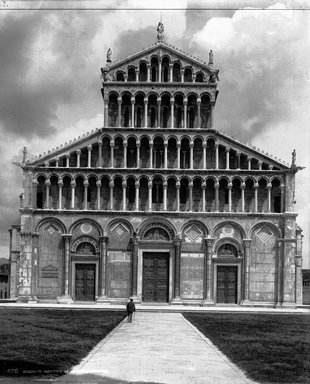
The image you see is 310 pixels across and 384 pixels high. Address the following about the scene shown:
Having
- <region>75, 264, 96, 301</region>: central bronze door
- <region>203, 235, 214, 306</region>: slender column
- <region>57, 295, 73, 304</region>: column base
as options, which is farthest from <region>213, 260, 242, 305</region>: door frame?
<region>57, 295, 73, 304</region>: column base

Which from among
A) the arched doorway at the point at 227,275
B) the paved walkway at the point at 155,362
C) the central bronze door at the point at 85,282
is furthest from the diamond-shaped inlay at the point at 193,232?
the paved walkway at the point at 155,362

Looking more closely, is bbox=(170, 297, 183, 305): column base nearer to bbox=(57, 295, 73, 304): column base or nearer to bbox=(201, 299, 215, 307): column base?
bbox=(201, 299, 215, 307): column base

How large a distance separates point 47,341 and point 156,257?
97.5ft

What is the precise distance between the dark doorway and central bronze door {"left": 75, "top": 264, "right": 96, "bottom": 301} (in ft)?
33.6

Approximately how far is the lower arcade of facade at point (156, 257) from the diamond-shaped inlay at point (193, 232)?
8 centimetres

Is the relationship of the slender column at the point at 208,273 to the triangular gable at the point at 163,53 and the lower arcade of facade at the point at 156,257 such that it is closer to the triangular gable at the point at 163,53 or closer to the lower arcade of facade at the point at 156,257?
the lower arcade of facade at the point at 156,257

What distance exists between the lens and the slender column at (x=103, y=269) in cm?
5025

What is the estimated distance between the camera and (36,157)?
168 feet

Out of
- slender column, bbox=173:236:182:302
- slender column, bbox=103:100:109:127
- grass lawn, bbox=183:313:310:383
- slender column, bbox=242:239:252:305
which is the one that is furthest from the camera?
slender column, bbox=103:100:109:127

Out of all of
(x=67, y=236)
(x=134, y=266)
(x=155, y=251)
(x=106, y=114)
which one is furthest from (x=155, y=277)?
(x=106, y=114)

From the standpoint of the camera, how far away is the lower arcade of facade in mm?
50281

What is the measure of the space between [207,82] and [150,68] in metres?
4.99

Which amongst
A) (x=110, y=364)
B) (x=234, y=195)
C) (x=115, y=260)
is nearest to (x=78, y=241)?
(x=115, y=260)

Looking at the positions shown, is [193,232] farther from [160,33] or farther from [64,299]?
[160,33]
